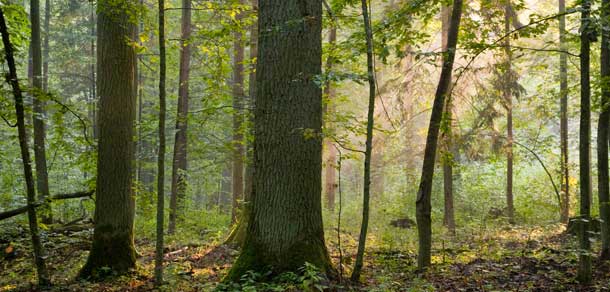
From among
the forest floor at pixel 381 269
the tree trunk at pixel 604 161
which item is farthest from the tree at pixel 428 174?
the tree trunk at pixel 604 161

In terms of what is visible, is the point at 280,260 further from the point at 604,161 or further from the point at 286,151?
the point at 604,161

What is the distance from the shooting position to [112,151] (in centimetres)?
734

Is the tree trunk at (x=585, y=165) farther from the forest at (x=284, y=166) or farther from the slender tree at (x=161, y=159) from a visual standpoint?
the slender tree at (x=161, y=159)

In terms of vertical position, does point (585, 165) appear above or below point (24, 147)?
below

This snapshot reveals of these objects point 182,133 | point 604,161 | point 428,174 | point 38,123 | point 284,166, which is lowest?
point 428,174

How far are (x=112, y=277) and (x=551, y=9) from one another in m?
17.0

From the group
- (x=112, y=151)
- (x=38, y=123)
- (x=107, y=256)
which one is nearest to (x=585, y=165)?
(x=112, y=151)

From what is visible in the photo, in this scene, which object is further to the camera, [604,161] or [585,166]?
[604,161]

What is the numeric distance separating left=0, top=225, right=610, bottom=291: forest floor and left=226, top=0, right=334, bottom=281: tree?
493 millimetres

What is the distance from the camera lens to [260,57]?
595 centimetres

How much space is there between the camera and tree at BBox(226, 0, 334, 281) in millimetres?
5629

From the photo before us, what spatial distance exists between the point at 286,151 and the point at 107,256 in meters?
3.77

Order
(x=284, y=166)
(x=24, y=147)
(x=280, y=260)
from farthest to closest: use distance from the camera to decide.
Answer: (x=24, y=147) → (x=284, y=166) → (x=280, y=260)

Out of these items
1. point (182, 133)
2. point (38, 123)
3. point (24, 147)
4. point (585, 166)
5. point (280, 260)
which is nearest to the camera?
point (585, 166)
